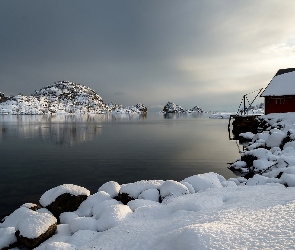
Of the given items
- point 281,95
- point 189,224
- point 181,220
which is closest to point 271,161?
point 181,220

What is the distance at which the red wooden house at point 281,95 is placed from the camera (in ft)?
127

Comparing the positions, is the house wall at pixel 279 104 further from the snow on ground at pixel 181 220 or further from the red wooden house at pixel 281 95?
the snow on ground at pixel 181 220

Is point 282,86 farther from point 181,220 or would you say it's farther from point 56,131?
point 56,131

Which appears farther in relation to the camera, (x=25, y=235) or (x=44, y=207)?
(x=44, y=207)

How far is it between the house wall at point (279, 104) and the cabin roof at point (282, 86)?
0.82 meters

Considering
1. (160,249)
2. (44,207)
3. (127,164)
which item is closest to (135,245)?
(160,249)

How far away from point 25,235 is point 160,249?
13.2 ft

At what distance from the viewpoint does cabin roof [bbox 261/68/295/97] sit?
129ft

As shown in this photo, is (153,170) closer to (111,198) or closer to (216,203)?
(111,198)

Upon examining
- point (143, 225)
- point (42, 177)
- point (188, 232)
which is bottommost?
point (42, 177)

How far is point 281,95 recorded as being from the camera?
39031mm

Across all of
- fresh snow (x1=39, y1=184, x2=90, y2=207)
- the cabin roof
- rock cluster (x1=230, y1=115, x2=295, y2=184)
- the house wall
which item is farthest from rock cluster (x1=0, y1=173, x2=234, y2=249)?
the cabin roof

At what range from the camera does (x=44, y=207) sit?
904 cm

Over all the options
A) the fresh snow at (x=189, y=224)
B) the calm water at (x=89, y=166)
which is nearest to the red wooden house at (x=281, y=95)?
the calm water at (x=89, y=166)
